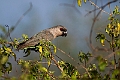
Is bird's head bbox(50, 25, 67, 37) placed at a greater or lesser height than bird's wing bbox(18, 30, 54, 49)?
greater

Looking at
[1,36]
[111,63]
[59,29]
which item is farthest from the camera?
[59,29]

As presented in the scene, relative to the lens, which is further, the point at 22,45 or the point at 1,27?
the point at 22,45

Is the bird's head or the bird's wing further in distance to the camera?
the bird's head

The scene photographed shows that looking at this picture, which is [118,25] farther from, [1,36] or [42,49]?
[1,36]

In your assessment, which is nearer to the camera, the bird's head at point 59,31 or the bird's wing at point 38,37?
the bird's wing at point 38,37

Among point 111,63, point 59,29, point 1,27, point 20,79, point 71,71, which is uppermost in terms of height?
point 59,29

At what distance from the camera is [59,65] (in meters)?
3.55

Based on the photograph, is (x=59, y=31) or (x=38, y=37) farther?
(x=59, y=31)

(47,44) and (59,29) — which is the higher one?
(59,29)

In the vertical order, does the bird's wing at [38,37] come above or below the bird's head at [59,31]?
below

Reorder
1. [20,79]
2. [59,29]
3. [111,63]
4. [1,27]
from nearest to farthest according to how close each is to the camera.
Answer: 1. [20,79]
2. [111,63]
3. [1,27]
4. [59,29]

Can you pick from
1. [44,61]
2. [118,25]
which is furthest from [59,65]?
[118,25]

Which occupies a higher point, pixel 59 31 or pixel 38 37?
pixel 59 31

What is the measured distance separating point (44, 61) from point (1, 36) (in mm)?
597
